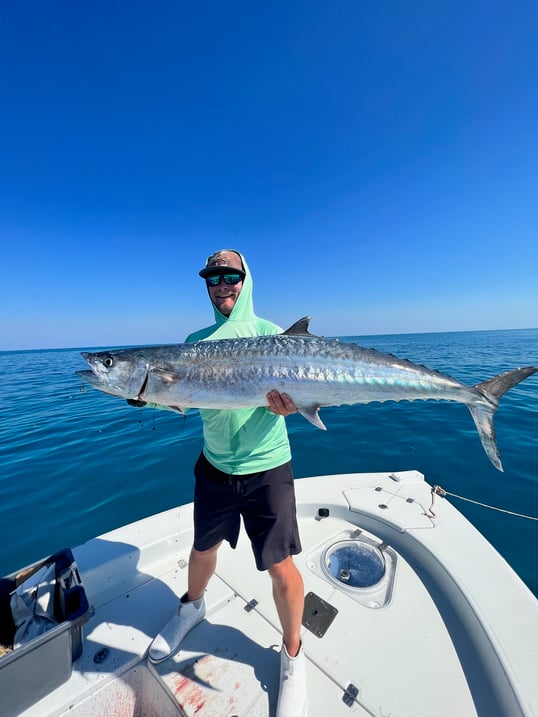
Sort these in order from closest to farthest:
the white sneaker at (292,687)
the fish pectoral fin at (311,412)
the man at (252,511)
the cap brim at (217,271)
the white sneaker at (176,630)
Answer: the white sneaker at (292,687), the man at (252,511), the white sneaker at (176,630), the cap brim at (217,271), the fish pectoral fin at (311,412)

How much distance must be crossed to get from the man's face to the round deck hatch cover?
289 centimetres

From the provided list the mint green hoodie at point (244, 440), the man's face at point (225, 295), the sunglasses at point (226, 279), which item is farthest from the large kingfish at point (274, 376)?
the sunglasses at point (226, 279)

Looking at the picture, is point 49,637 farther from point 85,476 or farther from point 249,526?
point 85,476

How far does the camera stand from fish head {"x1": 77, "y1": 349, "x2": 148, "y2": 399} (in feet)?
8.93

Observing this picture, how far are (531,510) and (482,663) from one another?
3.73 metres

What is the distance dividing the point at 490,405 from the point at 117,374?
3815 millimetres

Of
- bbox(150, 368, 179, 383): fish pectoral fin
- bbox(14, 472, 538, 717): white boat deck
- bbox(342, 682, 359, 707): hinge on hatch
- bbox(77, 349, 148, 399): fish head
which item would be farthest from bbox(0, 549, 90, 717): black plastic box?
bbox(342, 682, 359, 707): hinge on hatch

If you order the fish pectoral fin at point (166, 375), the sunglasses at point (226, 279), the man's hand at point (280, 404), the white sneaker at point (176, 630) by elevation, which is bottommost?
the white sneaker at point (176, 630)

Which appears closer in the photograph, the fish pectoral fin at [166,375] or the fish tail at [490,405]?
the fish pectoral fin at [166,375]

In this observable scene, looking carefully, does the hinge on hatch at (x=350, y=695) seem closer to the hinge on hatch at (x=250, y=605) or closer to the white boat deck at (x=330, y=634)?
the white boat deck at (x=330, y=634)

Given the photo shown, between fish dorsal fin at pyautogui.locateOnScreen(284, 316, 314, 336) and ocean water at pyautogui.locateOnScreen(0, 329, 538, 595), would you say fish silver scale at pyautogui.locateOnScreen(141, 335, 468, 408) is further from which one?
ocean water at pyautogui.locateOnScreen(0, 329, 538, 595)

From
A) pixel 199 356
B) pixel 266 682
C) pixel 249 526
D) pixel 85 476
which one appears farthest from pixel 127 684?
pixel 85 476

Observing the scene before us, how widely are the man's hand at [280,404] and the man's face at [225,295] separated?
904mm

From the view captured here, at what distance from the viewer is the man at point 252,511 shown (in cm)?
204
